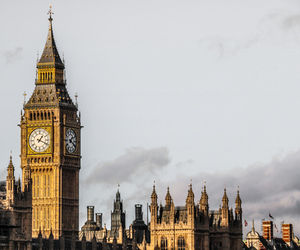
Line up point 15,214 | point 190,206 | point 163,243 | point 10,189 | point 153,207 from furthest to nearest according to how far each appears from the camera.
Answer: point 153,207 < point 163,243 < point 190,206 < point 10,189 < point 15,214

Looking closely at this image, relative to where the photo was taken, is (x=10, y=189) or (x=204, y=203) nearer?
(x=10, y=189)

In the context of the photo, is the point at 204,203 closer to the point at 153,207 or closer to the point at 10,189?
the point at 153,207

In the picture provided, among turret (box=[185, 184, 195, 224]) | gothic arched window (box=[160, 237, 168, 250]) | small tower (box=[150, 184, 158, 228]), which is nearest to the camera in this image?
turret (box=[185, 184, 195, 224])

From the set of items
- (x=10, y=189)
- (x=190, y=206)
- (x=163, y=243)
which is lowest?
(x=163, y=243)

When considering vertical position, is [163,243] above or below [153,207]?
below

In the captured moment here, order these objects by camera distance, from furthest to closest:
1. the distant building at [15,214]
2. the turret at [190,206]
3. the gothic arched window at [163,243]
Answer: the gothic arched window at [163,243]
the turret at [190,206]
the distant building at [15,214]

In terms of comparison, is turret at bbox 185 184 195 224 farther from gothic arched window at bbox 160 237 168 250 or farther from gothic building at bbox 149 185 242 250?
gothic arched window at bbox 160 237 168 250

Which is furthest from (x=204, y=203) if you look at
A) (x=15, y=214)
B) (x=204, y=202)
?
(x=15, y=214)

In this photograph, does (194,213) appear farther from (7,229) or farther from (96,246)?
(7,229)

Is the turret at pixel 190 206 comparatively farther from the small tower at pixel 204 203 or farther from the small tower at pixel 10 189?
the small tower at pixel 10 189

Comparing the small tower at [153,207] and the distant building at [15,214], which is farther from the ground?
the small tower at [153,207]

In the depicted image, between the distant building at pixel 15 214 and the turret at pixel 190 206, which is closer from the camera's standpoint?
the distant building at pixel 15 214

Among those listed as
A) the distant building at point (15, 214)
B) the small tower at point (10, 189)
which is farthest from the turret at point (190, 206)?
the small tower at point (10, 189)

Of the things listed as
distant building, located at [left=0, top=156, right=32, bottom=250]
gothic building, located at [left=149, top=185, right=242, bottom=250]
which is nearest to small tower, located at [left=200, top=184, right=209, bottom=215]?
gothic building, located at [left=149, top=185, right=242, bottom=250]
